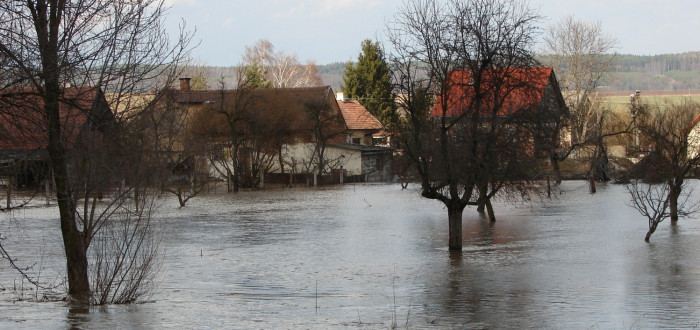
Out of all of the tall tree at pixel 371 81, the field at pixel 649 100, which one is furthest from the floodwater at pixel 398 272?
the tall tree at pixel 371 81

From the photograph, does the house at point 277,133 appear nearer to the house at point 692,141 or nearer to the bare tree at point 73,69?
the house at point 692,141

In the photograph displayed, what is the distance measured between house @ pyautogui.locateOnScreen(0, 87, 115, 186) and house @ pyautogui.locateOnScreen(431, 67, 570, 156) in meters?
12.8

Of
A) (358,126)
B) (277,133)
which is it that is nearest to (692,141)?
(277,133)

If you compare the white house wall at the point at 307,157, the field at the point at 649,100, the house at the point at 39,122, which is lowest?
the house at the point at 39,122

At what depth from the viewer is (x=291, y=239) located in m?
27.3

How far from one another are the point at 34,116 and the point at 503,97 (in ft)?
45.8

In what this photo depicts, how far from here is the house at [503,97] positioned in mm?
22172

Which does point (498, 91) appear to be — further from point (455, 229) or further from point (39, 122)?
point (39, 122)

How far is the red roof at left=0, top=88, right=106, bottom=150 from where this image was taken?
10250mm

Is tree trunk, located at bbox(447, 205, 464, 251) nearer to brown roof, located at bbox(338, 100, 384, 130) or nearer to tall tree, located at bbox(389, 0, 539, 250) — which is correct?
tall tree, located at bbox(389, 0, 539, 250)

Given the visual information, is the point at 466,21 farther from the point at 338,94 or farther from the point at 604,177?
the point at 338,94

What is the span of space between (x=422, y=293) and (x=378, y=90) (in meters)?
67.4

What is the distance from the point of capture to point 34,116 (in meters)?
11.1

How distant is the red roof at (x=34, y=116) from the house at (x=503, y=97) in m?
12.9
